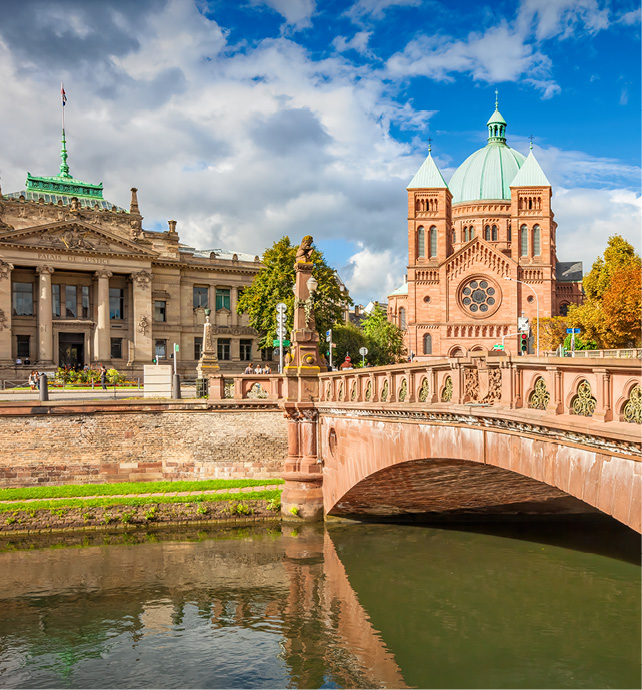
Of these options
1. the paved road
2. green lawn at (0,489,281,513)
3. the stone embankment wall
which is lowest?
green lawn at (0,489,281,513)

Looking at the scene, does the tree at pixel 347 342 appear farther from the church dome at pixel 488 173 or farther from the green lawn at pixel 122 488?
the church dome at pixel 488 173

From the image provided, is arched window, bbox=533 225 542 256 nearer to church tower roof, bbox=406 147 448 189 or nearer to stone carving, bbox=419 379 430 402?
church tower roof, bbox=406 147 448 189

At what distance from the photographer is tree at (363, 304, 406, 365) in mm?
65625

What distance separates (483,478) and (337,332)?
4050cm

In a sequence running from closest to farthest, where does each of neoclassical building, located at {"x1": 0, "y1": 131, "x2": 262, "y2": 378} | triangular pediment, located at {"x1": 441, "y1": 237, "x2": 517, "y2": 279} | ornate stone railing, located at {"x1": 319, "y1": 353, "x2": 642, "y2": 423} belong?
ornate stone railing, located at {"x1": 319, "y1": 353, "x2": 642, "y2": 423} < neoclassical building, located at {"x1": 0, "y1": 131, "x2": 262, "y2": 378} < triangular pediment, located at {"x1": 441, "y1": 237, "x2": 517, "y2": 279}

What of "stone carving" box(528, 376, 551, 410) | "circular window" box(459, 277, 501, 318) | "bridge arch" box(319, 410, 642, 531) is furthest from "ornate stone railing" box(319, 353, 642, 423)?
"circular window" box(459, 277, 501, 318)

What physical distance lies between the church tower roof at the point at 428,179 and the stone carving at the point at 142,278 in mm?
37316

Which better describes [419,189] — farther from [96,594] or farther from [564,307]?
[96,594]

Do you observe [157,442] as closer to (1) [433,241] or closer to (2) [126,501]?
(2) [126,501]

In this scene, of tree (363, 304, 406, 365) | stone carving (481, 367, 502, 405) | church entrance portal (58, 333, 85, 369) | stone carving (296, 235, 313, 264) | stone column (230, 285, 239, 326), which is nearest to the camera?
stone carving (481, 367, 502, 405)

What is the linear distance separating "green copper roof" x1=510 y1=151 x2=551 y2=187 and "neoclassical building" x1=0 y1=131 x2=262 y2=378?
1467 inches

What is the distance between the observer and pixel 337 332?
5906 cm

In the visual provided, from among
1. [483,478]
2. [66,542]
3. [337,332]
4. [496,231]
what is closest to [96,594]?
[66,542]

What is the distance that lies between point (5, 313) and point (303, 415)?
41.2 meters
